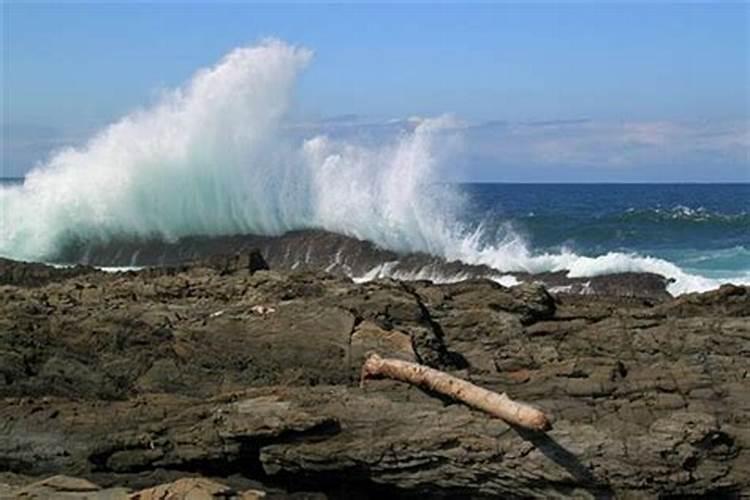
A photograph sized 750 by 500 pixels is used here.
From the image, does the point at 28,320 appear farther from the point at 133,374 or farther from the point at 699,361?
the point at 699,361

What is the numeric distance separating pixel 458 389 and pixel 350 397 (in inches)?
31.3

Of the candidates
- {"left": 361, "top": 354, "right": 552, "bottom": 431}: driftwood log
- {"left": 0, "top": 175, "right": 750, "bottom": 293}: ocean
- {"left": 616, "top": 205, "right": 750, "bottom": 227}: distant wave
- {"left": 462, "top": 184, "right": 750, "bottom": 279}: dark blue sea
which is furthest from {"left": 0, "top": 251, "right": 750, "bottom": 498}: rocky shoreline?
{"left": 616, "top": 205, "right": 750, "bottom": 227}: distant wave

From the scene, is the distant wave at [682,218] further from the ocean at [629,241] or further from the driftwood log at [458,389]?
the driftwood log at [458,389]

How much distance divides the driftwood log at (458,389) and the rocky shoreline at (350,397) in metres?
0.09

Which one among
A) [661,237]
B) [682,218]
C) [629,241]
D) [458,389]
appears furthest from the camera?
[682,218]

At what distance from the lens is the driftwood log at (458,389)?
7.41 metres

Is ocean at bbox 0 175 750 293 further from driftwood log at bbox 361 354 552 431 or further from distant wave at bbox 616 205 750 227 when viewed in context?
driftwood log at bbox 361 354 552 431

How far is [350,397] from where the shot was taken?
7.95 m

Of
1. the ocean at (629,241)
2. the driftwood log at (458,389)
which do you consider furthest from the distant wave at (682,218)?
the driftwood log at (458,389)

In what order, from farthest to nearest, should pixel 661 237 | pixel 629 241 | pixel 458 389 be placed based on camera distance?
pixel 661 237, pixel 629 241, pixel 458 389

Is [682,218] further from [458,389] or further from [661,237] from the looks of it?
[458,389]

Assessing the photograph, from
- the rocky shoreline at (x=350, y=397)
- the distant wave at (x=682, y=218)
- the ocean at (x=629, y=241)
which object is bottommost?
the rocky shoreline at (x=350, y=397)

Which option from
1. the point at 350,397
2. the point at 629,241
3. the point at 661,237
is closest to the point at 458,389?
the point at 350,397

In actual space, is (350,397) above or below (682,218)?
below
